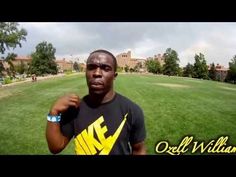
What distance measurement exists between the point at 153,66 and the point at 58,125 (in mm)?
3335

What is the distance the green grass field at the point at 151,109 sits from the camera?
4770 mm

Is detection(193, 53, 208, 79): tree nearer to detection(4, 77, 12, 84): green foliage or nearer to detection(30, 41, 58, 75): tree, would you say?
detection(30, 41, 58, 75): tree

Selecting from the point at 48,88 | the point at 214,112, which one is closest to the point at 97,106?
the point at 48,88

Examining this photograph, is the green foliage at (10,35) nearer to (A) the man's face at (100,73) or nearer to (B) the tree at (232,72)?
(A) the man's face at (100,73)

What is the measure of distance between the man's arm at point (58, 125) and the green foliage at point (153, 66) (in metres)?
3.08

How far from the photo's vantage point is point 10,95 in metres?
5.21

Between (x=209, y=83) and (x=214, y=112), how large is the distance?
0.60 meters

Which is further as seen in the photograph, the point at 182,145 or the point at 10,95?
the point at 10,95

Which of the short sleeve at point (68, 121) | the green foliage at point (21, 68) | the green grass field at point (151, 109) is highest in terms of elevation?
the green foliage at point (21, 68)

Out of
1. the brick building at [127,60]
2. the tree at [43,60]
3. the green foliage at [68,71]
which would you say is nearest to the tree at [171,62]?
the brick building at [127,60]

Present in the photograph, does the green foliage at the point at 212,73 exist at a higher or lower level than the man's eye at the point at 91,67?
lower
